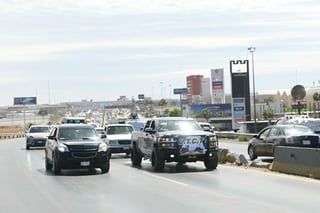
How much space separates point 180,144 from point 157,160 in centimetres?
110

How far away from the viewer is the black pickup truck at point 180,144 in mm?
20391

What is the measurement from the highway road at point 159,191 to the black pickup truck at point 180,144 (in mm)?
475

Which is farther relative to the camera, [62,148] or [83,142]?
[83,142]

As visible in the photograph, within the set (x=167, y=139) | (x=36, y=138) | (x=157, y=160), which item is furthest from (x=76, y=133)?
(x=36, y=138)

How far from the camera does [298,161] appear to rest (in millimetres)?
18453

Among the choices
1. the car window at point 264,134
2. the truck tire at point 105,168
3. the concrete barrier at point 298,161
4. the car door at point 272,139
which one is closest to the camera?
the concrete barrier at point 298,161

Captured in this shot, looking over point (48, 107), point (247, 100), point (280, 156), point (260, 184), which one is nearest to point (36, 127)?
point (280, 156)

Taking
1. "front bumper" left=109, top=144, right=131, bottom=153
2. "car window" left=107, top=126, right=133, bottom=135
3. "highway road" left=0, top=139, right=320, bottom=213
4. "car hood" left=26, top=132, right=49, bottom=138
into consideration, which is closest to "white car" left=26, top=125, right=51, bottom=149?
"car hood" left=26, top=132, right=49, bottom=138

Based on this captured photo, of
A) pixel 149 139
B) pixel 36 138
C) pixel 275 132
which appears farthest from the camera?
pixel 36 138

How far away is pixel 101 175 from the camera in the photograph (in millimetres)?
20125

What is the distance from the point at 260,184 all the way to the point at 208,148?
4.58 m

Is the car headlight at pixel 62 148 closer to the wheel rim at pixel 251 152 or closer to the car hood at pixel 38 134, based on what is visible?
the wheel rim at pixel 251 152

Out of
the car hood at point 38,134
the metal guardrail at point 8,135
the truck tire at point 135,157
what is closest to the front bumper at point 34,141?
the car hood at point 38,134

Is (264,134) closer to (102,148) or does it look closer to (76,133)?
(102,148)
